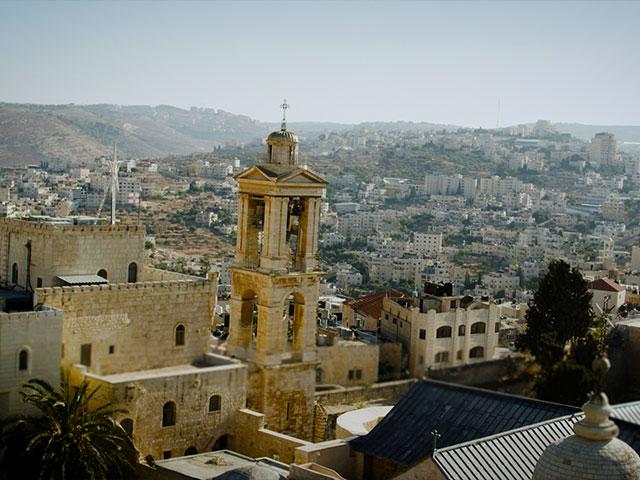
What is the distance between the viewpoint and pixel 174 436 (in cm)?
2233

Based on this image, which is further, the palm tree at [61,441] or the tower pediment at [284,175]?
the tower pediment at [284,175]

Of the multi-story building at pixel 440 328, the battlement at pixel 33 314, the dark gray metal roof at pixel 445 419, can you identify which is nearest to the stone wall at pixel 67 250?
the battlement at pixel 33 314

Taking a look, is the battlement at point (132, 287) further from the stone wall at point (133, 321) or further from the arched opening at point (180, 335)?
the arched opening at point (180, 335)

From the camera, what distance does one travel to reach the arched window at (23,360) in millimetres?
20125

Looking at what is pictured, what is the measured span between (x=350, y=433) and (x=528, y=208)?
462 ft

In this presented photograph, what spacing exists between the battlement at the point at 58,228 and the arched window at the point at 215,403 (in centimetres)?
419

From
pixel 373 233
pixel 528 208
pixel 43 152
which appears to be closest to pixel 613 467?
pixel 373 233

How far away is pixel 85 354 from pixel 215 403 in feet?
9.65

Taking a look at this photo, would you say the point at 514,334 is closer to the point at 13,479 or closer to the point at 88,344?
the point at 88,344

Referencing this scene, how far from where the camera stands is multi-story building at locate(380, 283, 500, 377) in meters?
33.8

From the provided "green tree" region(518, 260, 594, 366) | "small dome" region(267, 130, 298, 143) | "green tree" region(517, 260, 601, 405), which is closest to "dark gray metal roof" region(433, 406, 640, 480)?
"small dome" region(267, 130, 298, 143)

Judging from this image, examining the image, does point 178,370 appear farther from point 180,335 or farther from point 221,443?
point 221,443

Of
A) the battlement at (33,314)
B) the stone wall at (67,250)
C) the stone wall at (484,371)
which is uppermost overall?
the stone wall at (67,250)

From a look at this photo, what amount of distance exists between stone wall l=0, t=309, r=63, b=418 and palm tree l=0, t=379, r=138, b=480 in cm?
22
